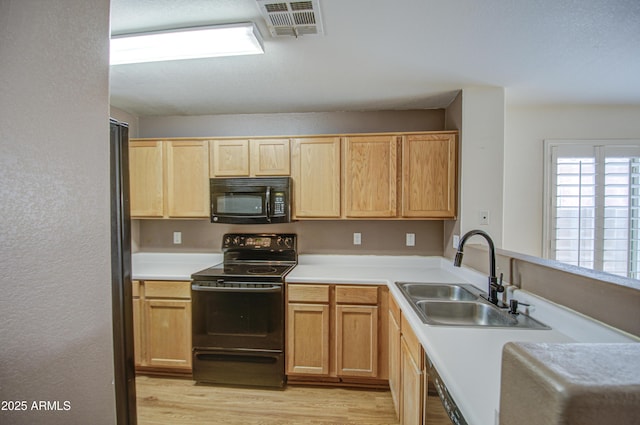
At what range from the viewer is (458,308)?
1.59 m

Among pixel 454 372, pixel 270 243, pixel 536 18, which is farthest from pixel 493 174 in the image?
pixel 270 243

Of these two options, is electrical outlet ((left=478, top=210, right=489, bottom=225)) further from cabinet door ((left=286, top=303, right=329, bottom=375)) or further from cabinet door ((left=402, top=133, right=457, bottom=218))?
cabinet door ((left=286, top=303, right=329, bottom=375))

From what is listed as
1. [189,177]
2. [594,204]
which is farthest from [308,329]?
[594,204]

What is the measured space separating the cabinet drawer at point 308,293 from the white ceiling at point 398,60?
64.6 inches

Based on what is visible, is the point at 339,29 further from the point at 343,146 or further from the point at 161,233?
the point at 161,233

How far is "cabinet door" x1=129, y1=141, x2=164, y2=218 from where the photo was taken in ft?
8.55

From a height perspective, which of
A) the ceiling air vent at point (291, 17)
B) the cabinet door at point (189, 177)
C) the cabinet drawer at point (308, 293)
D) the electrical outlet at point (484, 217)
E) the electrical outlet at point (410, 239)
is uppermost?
the ceiling air vent at point (291, 17)

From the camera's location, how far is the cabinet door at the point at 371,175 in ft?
8.02

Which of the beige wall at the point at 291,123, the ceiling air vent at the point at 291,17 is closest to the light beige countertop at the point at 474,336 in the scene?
the beige wall at the point at 291,123

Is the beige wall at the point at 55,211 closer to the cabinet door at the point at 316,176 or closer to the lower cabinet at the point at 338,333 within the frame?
the lower cabinet at the point at 338,333

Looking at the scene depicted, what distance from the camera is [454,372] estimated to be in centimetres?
91

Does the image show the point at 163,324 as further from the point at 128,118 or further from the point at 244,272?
the point at 128,118

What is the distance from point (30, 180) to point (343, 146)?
2184 mm

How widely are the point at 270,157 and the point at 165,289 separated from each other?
4.80ft
